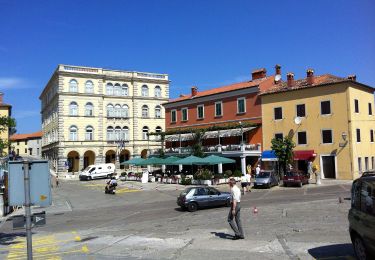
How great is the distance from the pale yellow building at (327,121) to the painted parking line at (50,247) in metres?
30.1

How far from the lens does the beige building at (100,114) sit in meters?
67.9

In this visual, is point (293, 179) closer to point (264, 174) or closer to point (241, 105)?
point (264, 174)

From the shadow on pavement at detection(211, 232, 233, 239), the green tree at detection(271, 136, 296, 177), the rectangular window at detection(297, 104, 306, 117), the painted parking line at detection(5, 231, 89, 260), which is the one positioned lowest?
the painted parking line at detection(5, 231, 89, 260)

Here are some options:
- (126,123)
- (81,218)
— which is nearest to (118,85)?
(126,123)

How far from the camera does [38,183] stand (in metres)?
7.25

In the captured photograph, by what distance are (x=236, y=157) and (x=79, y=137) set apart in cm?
3349

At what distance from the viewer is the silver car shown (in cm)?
3453

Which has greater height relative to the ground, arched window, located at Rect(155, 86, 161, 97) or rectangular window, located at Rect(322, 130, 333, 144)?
arched window, located at Rect(155, 86, 161, 97)

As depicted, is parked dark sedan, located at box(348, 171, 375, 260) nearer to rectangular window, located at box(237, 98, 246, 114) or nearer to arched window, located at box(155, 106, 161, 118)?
rectangular window, located at box(237, 98, 246, 114)

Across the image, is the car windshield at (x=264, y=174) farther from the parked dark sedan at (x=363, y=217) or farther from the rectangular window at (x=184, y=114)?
the parked dark sedan at (x=363, y=217)

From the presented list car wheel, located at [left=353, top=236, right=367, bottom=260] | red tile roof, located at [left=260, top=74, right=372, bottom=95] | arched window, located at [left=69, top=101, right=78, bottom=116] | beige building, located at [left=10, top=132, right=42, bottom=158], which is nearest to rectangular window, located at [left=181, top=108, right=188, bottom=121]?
red tile roof, located at [left=260, top=74, right=372, bottom=95]

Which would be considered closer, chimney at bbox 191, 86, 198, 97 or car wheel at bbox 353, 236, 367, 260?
car wheel at bbox 353, 236, 367, 260

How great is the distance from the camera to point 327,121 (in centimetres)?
3997

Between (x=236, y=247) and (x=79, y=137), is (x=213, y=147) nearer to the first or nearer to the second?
(x=79, y=137)
